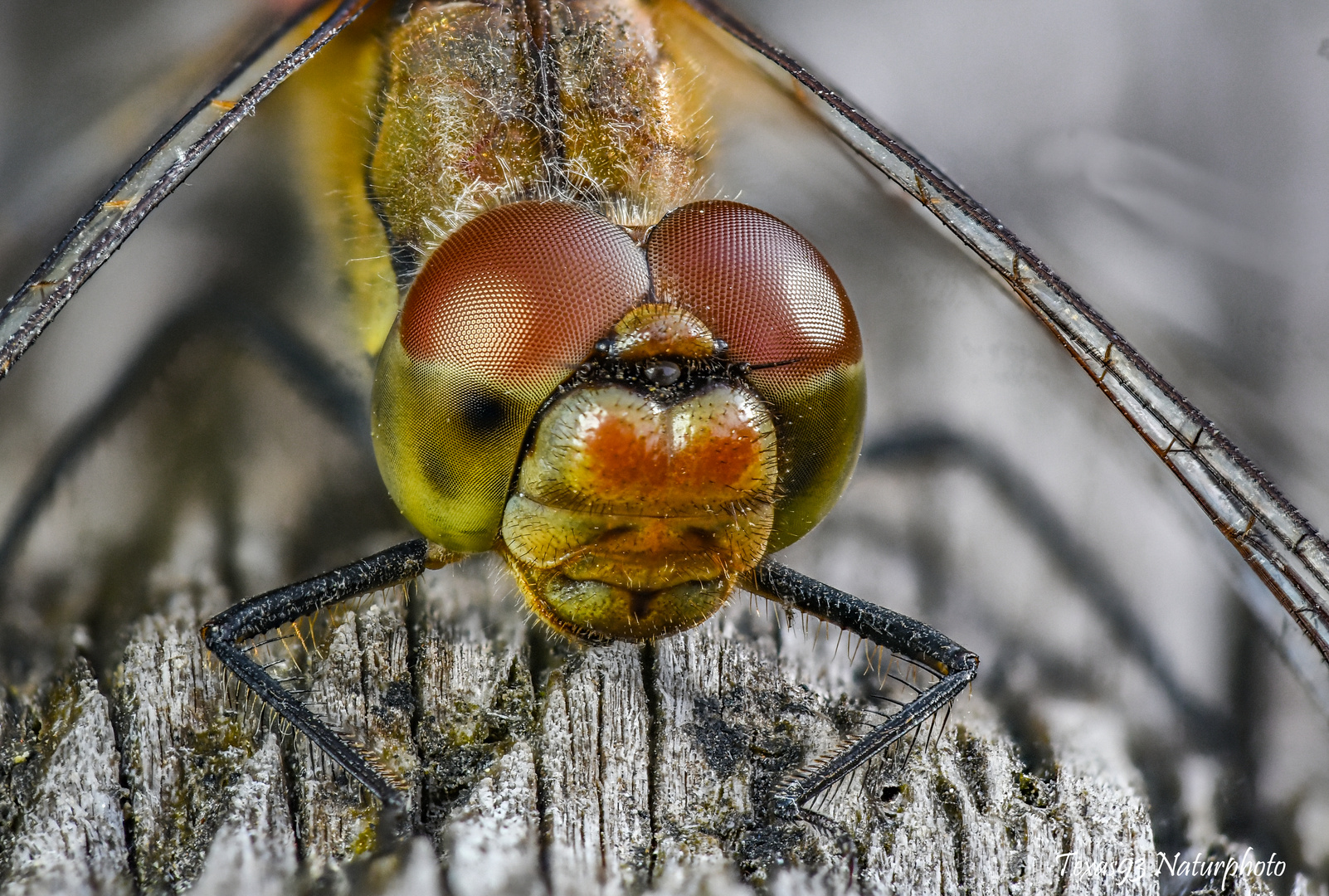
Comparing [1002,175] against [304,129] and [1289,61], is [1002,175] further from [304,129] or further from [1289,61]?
[304,129]

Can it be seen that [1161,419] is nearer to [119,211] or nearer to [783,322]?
[783,322]

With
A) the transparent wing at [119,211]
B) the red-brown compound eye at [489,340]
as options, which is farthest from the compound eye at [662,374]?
the transparent wing at [119,211]

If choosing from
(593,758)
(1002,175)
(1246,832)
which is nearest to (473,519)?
(593,758)

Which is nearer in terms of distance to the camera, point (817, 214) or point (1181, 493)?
point (1181, 493)

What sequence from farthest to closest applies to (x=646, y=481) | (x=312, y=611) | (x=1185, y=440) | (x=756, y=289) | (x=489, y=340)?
1. (x=312, y=611)
2. (x=1185, y=440)
3. (x=756, y=289)
4. (x=489, y=340)
5. (x=646, y=481)

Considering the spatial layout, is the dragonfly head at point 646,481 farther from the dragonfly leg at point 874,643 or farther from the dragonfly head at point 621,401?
the dragonfly leg at point 874,643

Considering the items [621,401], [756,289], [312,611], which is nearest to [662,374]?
[621,401]

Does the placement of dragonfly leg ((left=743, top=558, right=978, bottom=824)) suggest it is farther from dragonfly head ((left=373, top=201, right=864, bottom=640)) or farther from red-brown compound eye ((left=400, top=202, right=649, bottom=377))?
red-brown compound eye ((left=400, top=202, right=649, bottom=377))

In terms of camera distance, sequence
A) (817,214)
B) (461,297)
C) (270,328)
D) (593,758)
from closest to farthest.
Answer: (461,297) < (593,758) < (270,328) < (817,214)
